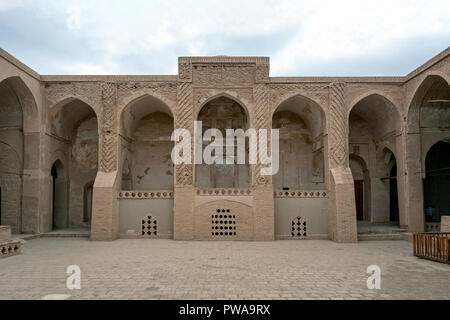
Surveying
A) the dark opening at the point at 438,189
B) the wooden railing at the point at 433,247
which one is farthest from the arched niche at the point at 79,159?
the dark opening at the point at 438,189

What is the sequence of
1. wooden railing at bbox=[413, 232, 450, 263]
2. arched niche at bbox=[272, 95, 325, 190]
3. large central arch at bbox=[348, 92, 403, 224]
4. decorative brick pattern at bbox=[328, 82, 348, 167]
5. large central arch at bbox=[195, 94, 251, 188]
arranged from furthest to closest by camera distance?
large central arch at bbox=[195, 94, 251, 188], arched niche at bbox=[272, 95, 325, 190], large central arch at bbox=[348, 92, 403, 224], decorative brick pattern at bbox=[328, 82, 348, 167], wooden railing at bbox=[413, 232, 450, 263]

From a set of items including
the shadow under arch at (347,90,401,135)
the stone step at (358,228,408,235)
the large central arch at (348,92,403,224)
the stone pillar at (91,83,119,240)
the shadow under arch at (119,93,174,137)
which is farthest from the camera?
the large central arch at (348,92,403,224)

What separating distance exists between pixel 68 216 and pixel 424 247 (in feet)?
46.6

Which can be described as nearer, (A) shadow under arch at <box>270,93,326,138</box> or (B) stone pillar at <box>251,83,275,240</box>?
(B) stone pillar at <box>251,83,275,240</box>

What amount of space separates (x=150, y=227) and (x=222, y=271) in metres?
6.06

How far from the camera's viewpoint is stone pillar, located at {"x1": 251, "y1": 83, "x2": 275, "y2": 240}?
11.8 m

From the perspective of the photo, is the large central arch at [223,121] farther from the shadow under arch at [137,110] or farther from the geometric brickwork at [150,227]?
the geometric brickwork at [150,227]

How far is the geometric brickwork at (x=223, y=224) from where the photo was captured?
11.9 m

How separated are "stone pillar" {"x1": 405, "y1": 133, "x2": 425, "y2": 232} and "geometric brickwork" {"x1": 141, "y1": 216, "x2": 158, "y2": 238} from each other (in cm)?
991

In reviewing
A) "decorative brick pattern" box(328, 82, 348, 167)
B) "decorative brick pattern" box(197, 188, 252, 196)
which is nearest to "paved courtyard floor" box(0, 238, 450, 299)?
"decorative brick pattern" box(197, 188, 252, 196)

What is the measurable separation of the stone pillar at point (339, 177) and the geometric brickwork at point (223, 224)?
376 cm

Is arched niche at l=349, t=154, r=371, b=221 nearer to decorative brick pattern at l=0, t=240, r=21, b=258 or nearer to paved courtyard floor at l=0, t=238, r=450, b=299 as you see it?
paved courtyard floor at l=0, t=238, r=450, b=299
